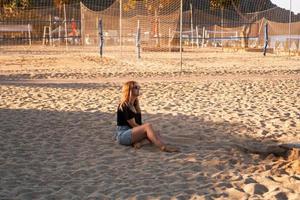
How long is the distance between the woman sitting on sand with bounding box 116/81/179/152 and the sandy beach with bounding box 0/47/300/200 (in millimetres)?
130

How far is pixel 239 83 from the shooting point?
13.4 meters

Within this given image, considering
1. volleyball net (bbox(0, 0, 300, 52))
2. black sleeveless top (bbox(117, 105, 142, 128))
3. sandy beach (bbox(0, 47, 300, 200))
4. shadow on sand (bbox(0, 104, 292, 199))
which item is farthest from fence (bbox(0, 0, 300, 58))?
black sleeveless top (bbox(117, 105, 142, 128))

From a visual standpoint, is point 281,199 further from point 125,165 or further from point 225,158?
point 125,165

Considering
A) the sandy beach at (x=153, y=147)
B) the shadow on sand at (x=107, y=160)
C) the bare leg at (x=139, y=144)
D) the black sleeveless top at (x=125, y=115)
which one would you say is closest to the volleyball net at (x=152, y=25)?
the sandy beach at (x=153, y=147)

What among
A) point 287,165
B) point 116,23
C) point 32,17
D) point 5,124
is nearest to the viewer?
point 287,165

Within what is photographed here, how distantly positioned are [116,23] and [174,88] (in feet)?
66.4

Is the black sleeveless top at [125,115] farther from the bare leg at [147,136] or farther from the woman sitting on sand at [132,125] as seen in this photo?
the bare leg at [147,136]

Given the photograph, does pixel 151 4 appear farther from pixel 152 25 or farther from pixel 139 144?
pixel 139 144

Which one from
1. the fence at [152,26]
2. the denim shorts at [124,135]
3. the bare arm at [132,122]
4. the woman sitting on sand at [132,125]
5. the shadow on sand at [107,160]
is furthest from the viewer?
the fence at [152,26]

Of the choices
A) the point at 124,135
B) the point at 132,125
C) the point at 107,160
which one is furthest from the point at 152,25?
the point at 107,160

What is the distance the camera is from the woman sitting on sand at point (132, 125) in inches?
Result: 237

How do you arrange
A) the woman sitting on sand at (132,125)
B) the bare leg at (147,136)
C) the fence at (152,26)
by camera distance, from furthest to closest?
the fence at (152,26) → the woman sitting on sand at (132,125) → the bare leg at (147,136)

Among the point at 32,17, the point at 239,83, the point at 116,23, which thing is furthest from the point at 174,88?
the point at 32,17

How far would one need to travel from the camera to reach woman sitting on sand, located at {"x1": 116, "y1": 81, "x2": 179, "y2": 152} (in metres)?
6.02
